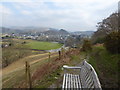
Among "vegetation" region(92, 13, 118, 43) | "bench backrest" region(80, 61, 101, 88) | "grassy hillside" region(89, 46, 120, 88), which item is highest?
"vegetation" region(92, 13, 118, 43)

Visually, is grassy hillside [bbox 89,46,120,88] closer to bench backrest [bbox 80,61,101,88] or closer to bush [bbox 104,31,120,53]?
bush [bbox 104,31,120,53]

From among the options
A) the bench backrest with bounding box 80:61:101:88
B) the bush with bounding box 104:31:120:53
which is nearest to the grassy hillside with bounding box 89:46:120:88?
the bush with bounding box 104:31:120:53

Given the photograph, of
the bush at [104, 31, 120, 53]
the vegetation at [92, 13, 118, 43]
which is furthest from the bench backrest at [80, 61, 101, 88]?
the vegetation at [92, 13, 118, 43]

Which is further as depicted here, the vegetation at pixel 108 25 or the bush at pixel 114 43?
the vegetation at pixel 108 25

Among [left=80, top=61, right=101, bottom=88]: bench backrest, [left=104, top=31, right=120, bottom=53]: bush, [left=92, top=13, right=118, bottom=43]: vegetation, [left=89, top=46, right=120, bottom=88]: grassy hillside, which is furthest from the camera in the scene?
[left=92, top=13, right=118, bottom=43]: vegetation

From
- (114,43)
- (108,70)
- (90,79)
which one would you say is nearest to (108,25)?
(114,43)

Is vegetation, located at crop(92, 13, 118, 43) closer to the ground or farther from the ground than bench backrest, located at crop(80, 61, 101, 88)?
farther from the ground

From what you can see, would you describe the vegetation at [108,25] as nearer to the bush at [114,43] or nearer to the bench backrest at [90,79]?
the bush at [114,43]

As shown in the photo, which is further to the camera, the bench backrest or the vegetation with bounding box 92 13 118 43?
the vegetation with bounding box 92 13 118 43

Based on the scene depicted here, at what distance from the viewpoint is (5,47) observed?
67.2 feet

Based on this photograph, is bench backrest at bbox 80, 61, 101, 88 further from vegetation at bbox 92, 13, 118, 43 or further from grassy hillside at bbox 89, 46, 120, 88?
vegetation at bbox 92, 13, 118, 43

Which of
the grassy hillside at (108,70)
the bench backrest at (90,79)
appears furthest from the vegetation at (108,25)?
the bench backrest at (90,79)

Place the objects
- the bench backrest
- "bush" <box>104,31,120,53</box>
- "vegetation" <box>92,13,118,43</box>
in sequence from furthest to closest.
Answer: "vegetation" <box>92,13,118,43</box> → "bush" <box>104,31,120,53</box> → the bench backrest

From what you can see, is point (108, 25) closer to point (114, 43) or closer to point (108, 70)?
point (114, 43)
